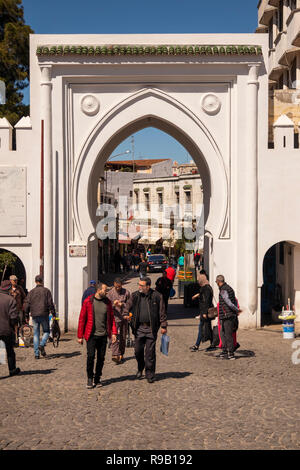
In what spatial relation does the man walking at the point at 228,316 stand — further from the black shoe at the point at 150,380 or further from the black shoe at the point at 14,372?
the black shoe at the point at 14,372

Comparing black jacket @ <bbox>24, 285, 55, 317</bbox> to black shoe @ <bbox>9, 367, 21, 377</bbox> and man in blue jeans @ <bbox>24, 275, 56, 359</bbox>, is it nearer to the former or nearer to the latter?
man in blue jeans @ <bbox>24, 275, 56, 359</bbox>

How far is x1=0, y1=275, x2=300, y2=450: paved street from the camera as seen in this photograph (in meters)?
7.82

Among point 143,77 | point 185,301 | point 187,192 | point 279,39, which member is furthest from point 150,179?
point 143,77

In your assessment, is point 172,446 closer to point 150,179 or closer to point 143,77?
point 143,77

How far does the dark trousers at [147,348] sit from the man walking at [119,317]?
4.56ft

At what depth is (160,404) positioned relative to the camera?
31.4ft

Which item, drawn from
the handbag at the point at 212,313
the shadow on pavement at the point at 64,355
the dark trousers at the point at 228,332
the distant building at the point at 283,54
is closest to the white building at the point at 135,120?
the distant building at the point at 283,54

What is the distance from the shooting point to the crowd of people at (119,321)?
10.7 meters

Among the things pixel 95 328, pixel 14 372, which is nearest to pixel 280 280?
pixel 14 372

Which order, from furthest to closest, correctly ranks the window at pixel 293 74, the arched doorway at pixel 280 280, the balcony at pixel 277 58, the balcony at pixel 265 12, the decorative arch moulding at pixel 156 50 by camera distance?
the balcony at pixel 265 12 → the balcony at pixel 277 58 → the window at pixel 293 74 → the arched doorway at pixel 280 280 → the decorative arch moulding at pixel 156 50

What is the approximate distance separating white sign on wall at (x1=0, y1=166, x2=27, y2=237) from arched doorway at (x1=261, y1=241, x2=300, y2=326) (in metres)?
7.14

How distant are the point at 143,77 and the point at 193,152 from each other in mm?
4314

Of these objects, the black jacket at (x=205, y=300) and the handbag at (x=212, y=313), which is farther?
the black jacket at (x=205, y=300)

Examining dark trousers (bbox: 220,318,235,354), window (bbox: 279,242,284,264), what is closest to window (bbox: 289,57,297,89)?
window (bbox: 279,242,284,264)
